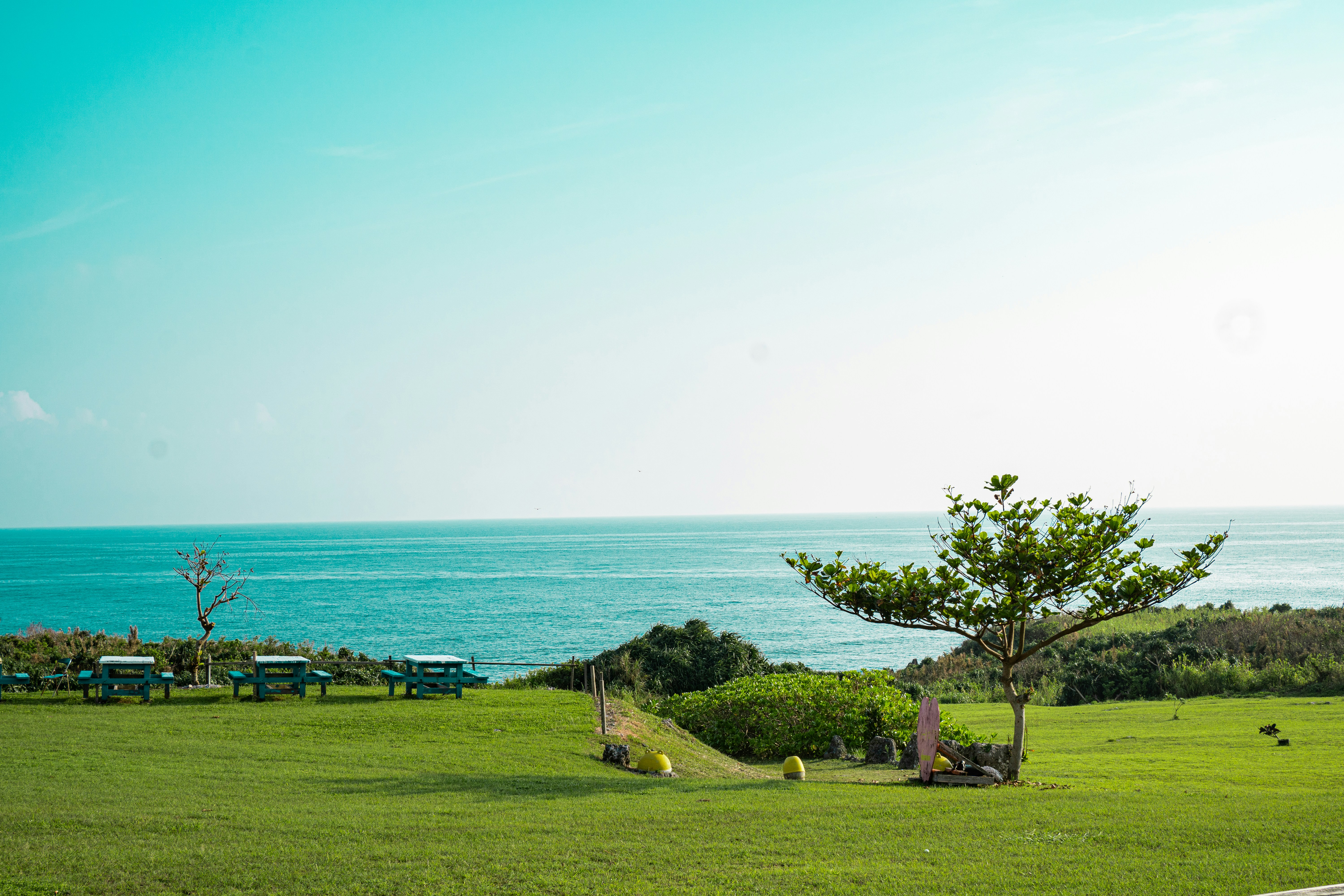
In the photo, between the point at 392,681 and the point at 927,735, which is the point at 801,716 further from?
the point at 392,681

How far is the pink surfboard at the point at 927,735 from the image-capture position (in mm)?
14289

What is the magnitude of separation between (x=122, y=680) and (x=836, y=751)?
1524 centimetres

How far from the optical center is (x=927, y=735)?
47.6 feet

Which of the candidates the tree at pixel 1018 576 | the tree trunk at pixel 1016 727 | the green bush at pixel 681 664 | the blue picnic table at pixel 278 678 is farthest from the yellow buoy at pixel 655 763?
the green bush at pixel 681 664

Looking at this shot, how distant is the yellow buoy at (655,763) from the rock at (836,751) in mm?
4779

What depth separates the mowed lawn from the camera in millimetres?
7875

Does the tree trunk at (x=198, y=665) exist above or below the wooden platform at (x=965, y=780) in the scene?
above

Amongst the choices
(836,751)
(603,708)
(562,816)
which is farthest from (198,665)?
(562,816)

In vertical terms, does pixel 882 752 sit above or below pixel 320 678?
below

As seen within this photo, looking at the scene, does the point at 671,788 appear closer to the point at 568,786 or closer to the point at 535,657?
the point at 568,786

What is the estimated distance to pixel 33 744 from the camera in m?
14.2

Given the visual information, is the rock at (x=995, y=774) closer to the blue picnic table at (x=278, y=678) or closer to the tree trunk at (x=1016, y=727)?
the tree trunk at (x=1016, y=727)


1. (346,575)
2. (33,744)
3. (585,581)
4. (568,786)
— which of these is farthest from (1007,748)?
(346,575)

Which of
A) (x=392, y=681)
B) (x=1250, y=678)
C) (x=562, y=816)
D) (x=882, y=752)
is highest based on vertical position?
(x=562, y=816)
